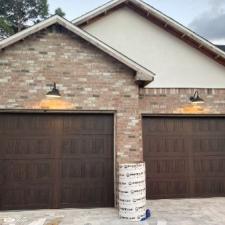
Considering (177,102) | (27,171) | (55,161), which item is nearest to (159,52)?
(177,102)

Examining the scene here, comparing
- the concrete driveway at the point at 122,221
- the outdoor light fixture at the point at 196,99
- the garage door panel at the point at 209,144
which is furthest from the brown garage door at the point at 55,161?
the garage door panel at the point at 209,144

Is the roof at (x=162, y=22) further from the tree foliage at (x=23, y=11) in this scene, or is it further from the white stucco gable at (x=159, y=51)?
the tree foliage at (x=23, y=11)

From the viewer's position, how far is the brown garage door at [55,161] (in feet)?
25.4

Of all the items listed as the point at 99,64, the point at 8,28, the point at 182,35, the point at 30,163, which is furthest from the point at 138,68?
the point at 8,28

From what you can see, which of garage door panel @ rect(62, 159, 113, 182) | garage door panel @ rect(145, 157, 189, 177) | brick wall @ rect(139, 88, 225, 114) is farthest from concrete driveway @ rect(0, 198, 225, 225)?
brick wall @ rect(139, 88, 225, 114)

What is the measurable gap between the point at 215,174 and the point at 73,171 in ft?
14.4

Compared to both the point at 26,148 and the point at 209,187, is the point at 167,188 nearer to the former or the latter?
the point at 209,187

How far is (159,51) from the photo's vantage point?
955 cm

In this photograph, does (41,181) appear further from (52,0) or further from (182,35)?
(52,0)

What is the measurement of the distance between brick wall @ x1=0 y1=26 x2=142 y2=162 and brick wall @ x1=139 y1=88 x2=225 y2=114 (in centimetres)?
107

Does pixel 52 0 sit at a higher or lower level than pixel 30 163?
higher

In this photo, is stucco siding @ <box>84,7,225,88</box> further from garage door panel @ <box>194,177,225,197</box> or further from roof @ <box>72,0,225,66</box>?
garage door panel @ <box>194,177,225,197</box>

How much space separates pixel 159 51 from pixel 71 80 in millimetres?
3243

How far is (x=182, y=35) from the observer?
9578 mm
